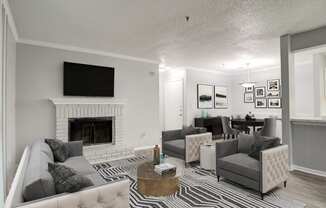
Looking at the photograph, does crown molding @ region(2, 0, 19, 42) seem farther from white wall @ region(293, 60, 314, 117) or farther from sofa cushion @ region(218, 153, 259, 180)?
white wall @ region(293, 60, 314, 117)

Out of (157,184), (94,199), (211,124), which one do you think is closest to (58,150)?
(157,184)

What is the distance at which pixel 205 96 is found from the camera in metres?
7.37

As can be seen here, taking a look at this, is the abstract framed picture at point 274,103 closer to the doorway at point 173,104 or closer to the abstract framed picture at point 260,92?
the abstract framed picture at point 260,92

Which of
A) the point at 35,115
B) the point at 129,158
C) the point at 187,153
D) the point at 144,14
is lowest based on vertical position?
the point at 129,158

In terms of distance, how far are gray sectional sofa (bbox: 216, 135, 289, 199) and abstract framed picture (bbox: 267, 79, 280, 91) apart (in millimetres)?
4323

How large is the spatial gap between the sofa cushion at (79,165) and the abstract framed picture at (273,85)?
6.66m

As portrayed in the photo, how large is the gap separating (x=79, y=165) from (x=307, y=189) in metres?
3.59

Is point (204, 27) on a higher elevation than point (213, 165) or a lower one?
higher

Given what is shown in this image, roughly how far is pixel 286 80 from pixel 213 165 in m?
2.27

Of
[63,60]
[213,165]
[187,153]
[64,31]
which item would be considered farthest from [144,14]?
[213,165]

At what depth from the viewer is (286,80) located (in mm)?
3764

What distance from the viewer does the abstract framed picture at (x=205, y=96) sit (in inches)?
284

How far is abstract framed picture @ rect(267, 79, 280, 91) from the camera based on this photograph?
672 cm

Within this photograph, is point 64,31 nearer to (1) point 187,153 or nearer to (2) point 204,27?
(2) point 204,27
